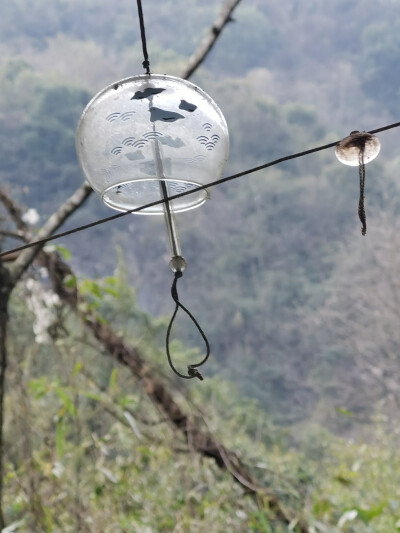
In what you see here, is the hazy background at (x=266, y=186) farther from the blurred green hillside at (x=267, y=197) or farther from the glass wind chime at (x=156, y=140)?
the glass wind chime at (x=156, y=140)

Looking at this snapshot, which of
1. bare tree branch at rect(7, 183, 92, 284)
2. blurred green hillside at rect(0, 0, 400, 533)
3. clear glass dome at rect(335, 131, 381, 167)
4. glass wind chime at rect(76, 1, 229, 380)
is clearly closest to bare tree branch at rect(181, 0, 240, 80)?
bare tree branch at rect(7, 183, 92, 284)

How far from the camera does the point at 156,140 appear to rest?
551mm

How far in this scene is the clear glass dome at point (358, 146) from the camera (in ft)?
1.59

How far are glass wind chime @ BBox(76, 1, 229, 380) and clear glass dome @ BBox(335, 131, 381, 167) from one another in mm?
120

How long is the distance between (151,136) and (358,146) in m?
0.17

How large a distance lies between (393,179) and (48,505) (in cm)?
795

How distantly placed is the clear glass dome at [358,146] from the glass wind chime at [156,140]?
120 millimetres

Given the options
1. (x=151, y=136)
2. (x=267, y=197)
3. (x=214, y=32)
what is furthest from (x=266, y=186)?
(x=151, y=136)

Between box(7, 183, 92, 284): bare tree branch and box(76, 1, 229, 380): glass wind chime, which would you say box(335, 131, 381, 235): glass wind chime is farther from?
box(7, 183, 92, 284): bare tree branch

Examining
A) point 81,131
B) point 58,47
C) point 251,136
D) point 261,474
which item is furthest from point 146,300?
point 81,131

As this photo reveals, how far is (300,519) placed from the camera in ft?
5.76

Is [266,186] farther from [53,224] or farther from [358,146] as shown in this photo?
[358,146]

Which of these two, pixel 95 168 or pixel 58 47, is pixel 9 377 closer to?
pixel 95 168

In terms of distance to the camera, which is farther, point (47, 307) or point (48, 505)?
point (47, 307)
